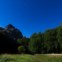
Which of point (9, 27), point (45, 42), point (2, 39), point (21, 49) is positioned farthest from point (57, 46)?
point (9, 27)

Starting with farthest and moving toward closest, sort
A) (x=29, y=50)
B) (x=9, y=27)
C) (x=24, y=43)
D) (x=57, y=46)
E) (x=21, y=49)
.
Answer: (x=9, y=27) < (x=24, y=43) < (x=29, y=50) < (x=21, y=49) < (x=57, y=46)

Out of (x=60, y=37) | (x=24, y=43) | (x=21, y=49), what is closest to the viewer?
(x=60, y=37)

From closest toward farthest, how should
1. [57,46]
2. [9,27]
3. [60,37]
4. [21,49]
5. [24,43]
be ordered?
1. [60,37]
2. [57,46]
3. [21,49]
4. [24,43]
5. [9,27]

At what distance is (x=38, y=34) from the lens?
76.9 m

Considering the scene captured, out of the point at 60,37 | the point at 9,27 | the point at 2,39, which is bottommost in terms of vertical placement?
the point at 60,37

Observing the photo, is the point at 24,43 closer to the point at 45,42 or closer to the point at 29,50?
the point at 29,50

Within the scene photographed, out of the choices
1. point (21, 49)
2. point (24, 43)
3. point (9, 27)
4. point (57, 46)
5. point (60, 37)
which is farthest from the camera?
point (9, 27)

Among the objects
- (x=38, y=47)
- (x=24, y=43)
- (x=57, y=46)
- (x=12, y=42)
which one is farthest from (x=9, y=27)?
(x=57, y=46)

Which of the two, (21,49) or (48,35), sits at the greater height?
(48,35)

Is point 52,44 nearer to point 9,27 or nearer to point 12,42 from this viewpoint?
point 12,42

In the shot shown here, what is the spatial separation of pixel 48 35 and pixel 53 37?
2.65m

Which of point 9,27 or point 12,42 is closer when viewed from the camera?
point 12,42

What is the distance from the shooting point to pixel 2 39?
238ft

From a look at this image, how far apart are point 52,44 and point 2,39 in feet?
58.8
